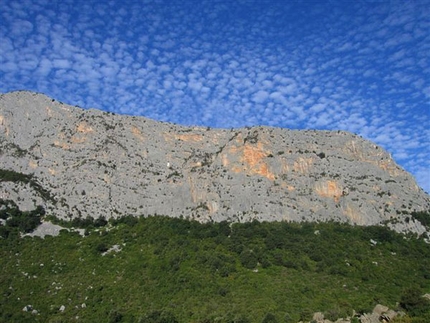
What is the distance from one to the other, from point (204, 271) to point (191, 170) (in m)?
41.9

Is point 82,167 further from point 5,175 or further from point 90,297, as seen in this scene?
point 90,297

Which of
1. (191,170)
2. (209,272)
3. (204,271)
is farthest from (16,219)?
(191,170)

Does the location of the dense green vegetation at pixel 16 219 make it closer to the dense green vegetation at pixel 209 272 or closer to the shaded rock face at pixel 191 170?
the shaded rock face at pixel 191 170

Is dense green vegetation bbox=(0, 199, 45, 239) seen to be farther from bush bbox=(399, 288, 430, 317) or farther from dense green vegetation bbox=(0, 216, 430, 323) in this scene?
bush bbox=(399, 288, 430, 317)

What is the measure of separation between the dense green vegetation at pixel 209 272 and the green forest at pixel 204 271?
180 mm

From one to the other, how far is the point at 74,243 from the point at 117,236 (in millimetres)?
8246

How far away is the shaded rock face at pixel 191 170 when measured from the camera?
97688mm

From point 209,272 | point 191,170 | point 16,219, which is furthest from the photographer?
point 191,170

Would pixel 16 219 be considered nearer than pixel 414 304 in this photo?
No

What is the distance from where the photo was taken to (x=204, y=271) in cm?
7044

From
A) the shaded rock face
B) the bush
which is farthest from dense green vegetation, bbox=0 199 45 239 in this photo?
the bush

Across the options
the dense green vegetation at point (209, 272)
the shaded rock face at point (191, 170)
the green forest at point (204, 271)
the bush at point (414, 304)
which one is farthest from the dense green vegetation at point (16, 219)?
the bush at point (414, 304)

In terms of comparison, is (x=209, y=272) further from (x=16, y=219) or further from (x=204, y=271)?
(x=16, y=219)

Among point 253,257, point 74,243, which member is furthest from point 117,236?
point 253,257
